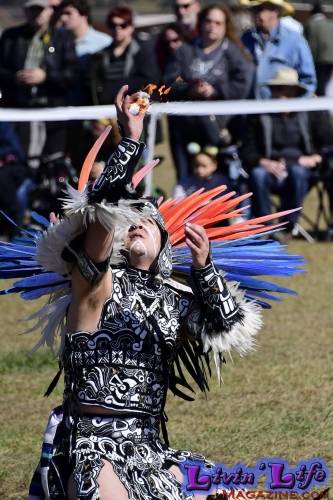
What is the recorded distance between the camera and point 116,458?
416 cm

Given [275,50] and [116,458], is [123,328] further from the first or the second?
[275,50]

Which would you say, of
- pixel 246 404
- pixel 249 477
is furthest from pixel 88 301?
pixel 246 404

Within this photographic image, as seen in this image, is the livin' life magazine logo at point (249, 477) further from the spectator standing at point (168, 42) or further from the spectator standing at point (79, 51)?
the spectator standing at point (168, 42)

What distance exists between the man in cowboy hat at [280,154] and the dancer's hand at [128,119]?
6.68 metres

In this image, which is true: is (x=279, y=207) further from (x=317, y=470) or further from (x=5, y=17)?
(x=5, y=17)

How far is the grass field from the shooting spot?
18.5 feet

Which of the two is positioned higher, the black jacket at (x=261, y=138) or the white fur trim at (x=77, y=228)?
the white fur trim at (x=77, y=228)

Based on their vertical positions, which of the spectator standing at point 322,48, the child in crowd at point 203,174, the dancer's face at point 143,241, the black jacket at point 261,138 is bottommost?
the child in crowd at point 203,174

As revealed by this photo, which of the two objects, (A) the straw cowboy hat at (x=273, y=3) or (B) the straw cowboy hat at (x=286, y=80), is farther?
(A) the straw cowboy hat at (x=273, y=3)

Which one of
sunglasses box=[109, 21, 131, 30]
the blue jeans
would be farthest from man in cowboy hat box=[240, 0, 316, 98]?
sunglasses box=[109, 21, 131, 30]

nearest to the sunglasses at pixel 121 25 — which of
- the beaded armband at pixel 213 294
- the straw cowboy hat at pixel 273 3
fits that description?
the straw cowboy hat at pixel 273 3

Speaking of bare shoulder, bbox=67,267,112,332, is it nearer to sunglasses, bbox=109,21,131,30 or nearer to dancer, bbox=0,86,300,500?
dancer, bbox=0,86,300,500

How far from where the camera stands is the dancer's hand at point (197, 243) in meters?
4.22

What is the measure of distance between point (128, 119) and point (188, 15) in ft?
25.4
